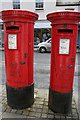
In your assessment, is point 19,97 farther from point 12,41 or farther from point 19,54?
point 12,41

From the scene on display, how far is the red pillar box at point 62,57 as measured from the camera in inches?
93.6

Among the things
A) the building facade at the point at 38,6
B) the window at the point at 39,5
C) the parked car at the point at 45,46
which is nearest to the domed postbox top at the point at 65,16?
the parked car at the point at 45,46

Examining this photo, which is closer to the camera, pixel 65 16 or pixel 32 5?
pixel 65 16

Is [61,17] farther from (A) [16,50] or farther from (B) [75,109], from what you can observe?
(B) [75,109]

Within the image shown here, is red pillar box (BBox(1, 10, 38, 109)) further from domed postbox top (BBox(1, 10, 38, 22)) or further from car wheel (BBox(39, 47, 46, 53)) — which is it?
car wheel (BBox(39, 47, 46, 53))

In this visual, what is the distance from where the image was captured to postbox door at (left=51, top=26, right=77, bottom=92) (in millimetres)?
2482

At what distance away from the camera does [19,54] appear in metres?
2.61

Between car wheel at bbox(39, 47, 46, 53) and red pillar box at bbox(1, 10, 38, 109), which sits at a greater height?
red pillar box at bbox(1, 10, 38, 109)

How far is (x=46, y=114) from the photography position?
8.90 feet

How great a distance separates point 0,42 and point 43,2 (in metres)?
8.31

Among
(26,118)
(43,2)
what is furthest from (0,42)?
(26,118)

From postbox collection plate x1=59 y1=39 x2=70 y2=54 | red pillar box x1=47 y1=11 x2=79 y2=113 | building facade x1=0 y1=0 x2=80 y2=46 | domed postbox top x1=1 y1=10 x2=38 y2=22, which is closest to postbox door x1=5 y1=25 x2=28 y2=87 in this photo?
domed postbox top x1=1 y1=10 x2=38 y2=22

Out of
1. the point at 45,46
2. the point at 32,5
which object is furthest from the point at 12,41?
the point at 32,5

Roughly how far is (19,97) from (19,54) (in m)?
1.04
